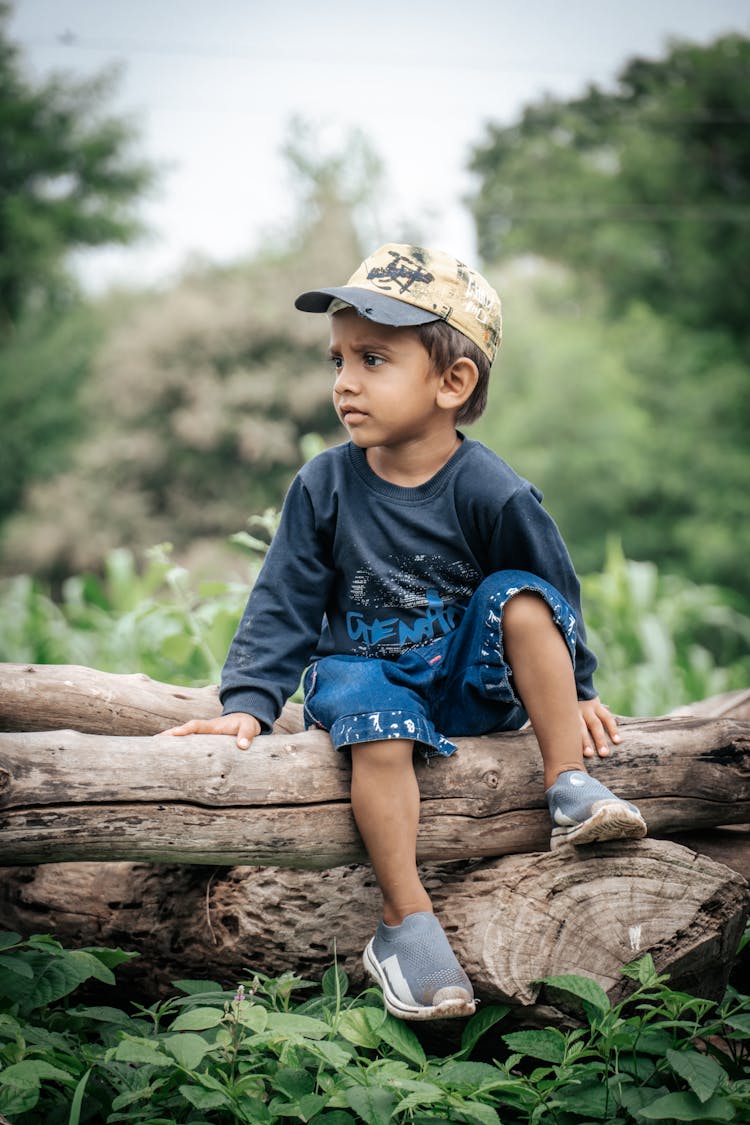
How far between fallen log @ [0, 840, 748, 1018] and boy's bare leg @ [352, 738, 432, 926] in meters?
0.14

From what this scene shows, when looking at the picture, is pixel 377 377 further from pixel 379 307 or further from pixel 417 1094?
pixel 417 1094

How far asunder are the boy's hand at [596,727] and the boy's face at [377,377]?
766 millimetres

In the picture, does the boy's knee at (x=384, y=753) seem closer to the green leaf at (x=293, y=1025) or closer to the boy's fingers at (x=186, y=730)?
the boy's fingers at (x=186, y=730)

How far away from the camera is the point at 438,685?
2.40m

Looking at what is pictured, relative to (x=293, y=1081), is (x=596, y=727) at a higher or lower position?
higher

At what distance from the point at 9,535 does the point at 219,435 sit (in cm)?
379

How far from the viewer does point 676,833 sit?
2.61m

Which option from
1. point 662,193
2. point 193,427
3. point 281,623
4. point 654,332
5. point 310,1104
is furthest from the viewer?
point 662,193

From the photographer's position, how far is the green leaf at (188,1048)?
174cm

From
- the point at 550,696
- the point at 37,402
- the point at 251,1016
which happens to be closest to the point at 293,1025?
the point at 251,1016

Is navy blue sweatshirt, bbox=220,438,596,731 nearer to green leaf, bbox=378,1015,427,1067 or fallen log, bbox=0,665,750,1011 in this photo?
fallen log, bbox=0,665,750,1011

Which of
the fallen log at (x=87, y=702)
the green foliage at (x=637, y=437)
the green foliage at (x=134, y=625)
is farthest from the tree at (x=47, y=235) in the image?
the fallen log at (x=87, y=702)

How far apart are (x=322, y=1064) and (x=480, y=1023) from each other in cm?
39

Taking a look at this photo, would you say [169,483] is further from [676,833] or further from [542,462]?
[676,833]
